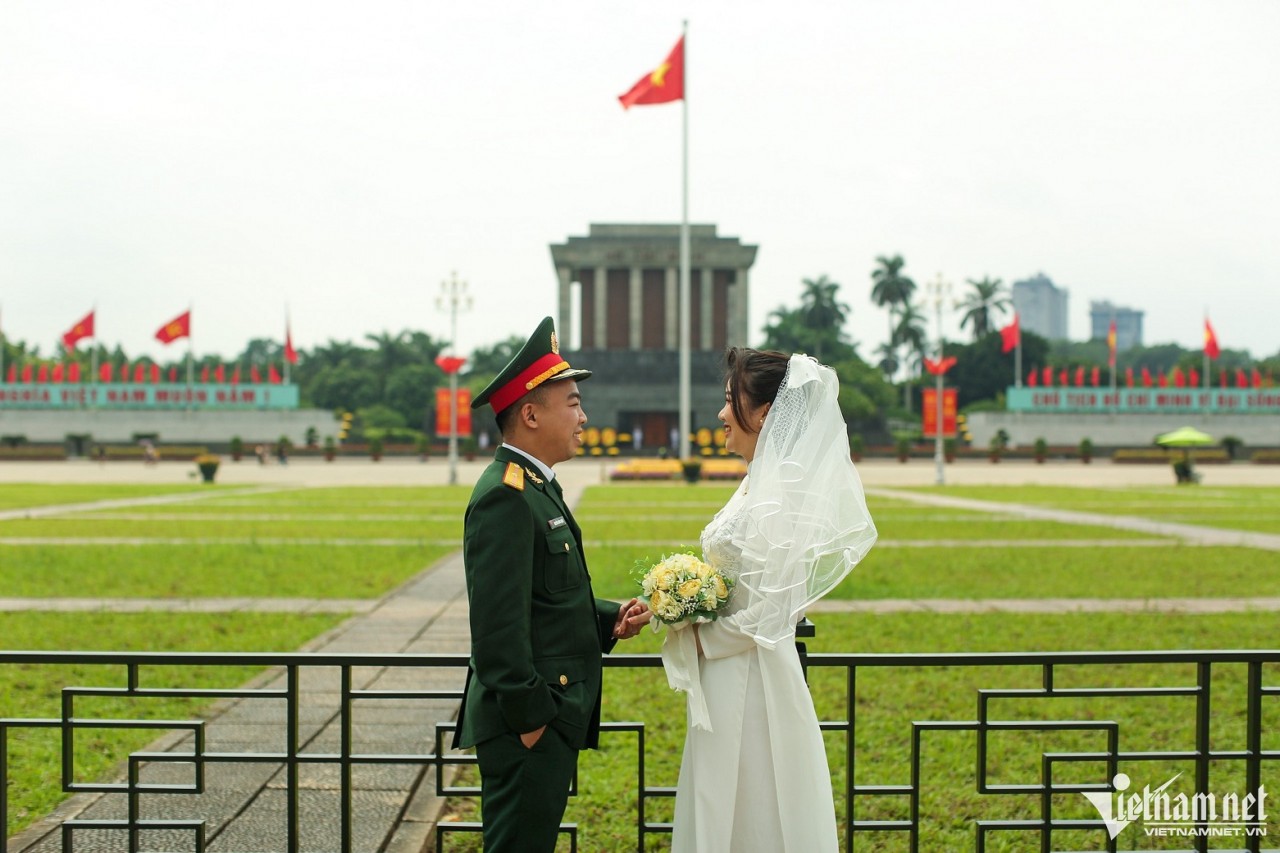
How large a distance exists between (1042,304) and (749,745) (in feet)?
632

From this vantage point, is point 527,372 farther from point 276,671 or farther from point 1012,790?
point 276,671

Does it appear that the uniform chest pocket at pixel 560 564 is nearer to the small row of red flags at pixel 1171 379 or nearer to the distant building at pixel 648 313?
the distant building at pixel 648 313

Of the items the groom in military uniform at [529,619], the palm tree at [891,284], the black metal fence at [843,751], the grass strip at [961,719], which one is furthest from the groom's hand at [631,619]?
the palm tree at [891,284]

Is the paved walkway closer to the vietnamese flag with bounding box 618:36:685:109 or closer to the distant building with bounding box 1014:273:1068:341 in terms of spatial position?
the vietnamese flag with bounding box 618:36:685:109

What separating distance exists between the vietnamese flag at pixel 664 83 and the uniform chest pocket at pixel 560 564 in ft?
77.0

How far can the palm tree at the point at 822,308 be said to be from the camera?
7094cm

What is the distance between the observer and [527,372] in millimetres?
2398

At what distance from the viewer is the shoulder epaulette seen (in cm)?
227

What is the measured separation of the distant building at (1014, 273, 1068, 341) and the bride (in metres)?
189

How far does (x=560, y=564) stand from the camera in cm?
239

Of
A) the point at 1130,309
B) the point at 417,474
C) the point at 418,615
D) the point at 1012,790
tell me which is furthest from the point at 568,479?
the point at 1130,309

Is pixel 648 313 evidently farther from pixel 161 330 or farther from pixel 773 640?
pixel 773 640

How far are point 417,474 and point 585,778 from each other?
→ 3105 centimetres

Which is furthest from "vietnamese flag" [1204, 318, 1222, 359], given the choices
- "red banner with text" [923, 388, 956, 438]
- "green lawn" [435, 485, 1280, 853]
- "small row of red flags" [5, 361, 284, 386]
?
"small row of red flags" [5, 361, 284, 386]
